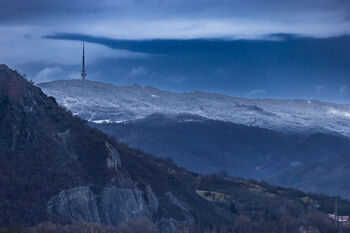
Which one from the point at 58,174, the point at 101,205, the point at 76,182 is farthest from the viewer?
the point at 101,205

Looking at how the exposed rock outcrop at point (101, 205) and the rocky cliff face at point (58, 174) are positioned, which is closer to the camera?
the rocky cliff face at point (58, 174)

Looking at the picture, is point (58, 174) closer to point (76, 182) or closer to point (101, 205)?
point (76, 182)

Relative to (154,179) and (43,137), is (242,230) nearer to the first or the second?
(154,179)

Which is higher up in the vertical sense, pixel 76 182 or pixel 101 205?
pixel 76 182

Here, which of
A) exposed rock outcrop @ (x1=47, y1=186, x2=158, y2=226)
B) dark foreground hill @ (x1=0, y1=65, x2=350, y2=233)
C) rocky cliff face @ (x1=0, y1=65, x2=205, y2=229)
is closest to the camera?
rocky cliff face @ (x1=0, y1=65, x2=205, y2=229)

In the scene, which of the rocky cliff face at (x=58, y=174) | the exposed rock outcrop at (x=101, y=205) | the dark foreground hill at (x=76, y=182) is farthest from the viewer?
the exposed rock outcrop at (x=101, y=205)

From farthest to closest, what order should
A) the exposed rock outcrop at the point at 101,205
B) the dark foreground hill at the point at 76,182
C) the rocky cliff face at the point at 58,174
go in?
the exposed rock outcrop at the point at 101,205, the dark foreground hill at the point at 76,182, the rocky cliff face at the point at 58,174

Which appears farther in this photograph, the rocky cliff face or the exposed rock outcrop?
the exposed rock outcrop

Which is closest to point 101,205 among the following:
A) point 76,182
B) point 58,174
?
point 76,182
